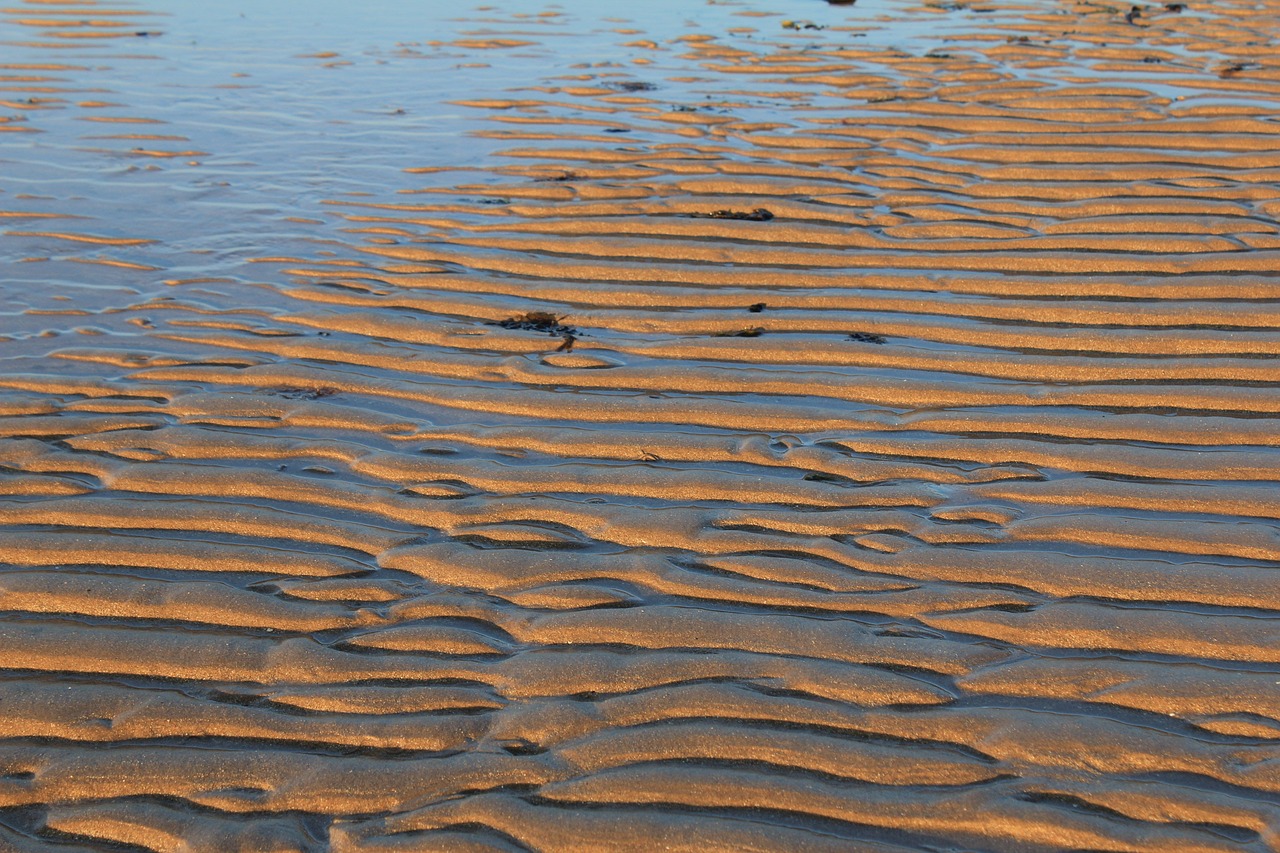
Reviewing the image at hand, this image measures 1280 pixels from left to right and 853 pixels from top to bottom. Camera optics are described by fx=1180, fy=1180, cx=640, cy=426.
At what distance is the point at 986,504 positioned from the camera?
3.04m

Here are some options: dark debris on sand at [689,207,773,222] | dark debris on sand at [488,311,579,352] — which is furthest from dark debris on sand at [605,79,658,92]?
dark debris on sand at [488,311,579,352]

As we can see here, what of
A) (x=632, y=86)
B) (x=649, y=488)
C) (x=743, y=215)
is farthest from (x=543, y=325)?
(x=632, y=86)

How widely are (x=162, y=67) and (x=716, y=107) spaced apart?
4246 mm

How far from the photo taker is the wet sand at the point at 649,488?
86.0 inches

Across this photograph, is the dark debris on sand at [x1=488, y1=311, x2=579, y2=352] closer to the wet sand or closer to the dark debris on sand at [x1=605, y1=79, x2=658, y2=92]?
the wet sand

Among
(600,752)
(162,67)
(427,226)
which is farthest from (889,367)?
(162,67)

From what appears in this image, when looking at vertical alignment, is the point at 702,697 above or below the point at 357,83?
below

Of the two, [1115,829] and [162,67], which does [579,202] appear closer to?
[1115,829]

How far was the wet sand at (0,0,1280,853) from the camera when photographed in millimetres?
2184

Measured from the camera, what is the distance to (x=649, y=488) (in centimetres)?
318

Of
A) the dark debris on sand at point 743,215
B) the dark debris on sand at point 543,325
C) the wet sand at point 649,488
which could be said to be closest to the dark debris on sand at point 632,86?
the wet sand at point 649,488

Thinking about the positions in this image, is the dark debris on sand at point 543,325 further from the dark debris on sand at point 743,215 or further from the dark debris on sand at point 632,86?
the dark debris on sand at point 632,86

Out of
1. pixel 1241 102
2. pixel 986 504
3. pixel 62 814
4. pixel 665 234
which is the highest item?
pixel 1241 102

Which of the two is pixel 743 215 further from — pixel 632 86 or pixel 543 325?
pixel 632 86
